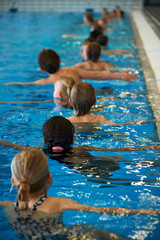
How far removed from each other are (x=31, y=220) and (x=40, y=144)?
179 centimetres

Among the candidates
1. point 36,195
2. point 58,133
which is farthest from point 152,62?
point 36,195

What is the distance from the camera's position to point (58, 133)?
3.15 metres

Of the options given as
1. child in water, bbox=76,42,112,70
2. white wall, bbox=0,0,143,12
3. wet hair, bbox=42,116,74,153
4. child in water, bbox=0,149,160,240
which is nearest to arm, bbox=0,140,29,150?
wet hair, bbox=42,116,74,153

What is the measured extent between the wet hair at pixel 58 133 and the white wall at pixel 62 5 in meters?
21.1

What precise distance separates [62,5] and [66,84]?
65.7ft

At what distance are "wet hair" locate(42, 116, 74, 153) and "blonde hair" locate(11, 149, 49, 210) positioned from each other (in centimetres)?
91

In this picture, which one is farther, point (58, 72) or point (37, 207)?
point (58, 72)

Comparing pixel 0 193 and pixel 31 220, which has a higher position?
pixel 31 220

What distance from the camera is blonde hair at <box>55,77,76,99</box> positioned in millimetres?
4953

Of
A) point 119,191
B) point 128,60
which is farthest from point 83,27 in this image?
point 119,191

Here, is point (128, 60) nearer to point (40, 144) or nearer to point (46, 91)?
point (46, 91)

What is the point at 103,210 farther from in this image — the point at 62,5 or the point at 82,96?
the point at 62,5

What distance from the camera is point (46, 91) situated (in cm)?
635

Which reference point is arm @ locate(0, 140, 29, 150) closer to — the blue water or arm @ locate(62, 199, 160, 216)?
the blue water
